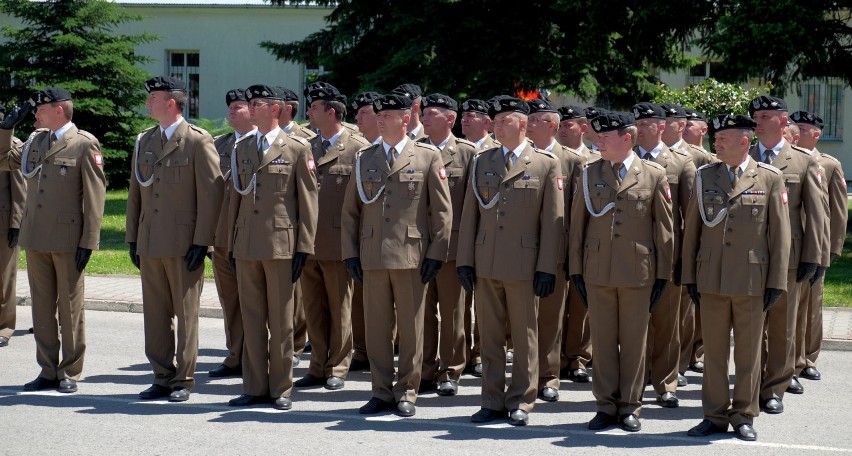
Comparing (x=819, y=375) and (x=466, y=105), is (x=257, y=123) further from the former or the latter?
(x=819, y=375)

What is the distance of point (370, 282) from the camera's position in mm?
8289

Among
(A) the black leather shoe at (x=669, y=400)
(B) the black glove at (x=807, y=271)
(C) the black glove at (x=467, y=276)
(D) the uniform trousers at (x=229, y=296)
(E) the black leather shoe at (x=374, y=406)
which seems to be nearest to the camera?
(C) the black glove at (x=467, y=276)

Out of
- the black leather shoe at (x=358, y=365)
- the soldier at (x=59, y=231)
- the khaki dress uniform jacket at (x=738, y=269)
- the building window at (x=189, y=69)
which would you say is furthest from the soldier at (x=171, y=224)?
the building window at (x=189, y=69)

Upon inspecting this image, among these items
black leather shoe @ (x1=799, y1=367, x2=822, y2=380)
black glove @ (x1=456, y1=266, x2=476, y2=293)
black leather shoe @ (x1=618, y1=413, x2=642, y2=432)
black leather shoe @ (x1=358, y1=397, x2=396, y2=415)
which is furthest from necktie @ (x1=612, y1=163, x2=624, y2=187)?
black leather shoe @ (x1=799, y1=367, x2=822, y2=380)

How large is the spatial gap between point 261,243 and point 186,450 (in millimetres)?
1776

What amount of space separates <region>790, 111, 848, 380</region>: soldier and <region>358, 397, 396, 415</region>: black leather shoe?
3.50 metres

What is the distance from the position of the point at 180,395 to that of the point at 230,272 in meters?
1.76

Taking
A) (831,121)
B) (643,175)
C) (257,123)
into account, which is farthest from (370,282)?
(831,121)

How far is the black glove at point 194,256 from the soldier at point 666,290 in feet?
11.5

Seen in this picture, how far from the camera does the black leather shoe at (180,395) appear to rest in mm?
8531

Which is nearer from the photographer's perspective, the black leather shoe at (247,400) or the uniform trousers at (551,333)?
the black leather shoe at (247,400)

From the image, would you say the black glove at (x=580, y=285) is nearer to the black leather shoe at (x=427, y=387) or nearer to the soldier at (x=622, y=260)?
the soldier at (x=622, y=260)

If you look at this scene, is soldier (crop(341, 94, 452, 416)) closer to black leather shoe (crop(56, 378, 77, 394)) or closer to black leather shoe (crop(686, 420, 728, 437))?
black leather shoe (crop(686, 420, 728, 437))

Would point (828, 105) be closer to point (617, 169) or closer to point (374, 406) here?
point (617, 169)
